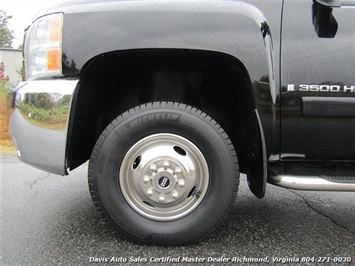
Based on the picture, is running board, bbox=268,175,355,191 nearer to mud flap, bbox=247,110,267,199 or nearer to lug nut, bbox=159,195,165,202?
mud flap, bbox=247,110,267,199

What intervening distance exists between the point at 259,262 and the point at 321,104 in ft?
3.48

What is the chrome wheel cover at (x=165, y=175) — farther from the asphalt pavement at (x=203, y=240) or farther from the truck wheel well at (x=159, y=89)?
the truck wheel well at (x=159, y=89)

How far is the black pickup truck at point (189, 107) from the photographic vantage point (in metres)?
1.91

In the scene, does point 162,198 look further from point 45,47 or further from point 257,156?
point 45,47

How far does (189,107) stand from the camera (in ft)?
6.69

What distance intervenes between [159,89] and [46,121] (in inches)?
34.1

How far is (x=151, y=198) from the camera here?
2.04 meters

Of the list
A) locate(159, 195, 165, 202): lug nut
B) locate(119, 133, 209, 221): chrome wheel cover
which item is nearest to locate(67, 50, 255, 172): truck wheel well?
locate(119, 133, 209, 221): chrome wheel cover

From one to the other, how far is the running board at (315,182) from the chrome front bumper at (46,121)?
4.55 ft

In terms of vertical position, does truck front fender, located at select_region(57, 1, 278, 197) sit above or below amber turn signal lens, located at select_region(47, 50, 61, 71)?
above

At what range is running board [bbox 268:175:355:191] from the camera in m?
1.97

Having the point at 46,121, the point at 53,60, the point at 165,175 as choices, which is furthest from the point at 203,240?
the point at 53,60

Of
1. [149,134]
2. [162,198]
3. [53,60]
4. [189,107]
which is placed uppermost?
[53,60]

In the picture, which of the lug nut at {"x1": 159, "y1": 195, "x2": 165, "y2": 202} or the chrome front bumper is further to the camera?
the lug nut at {"x1": 159, "y1": 195, "x2": 165, "y2": 202}
